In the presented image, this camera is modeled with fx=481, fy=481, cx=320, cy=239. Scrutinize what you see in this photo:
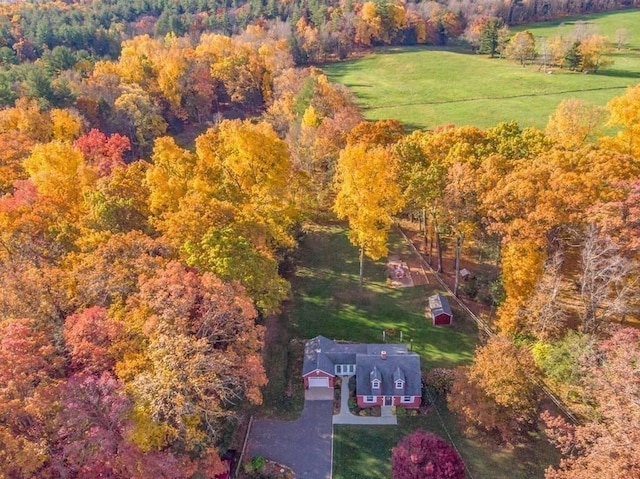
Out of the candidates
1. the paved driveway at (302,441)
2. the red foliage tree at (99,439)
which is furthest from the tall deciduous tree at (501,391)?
the red foliage tree at (99,439)

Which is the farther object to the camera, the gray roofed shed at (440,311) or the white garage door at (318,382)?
the gray roofed shed at (440,311)

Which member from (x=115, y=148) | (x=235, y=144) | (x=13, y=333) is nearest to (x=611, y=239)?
(x=235, y=144)

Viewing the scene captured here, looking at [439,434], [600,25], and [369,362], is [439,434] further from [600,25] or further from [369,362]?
[600,25]

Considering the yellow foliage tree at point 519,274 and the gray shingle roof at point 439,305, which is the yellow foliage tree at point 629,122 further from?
the gray shingle roof at point 439,305

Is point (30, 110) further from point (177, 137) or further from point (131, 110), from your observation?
point (177, 137)

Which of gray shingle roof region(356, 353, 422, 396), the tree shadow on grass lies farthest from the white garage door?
the tree shadow on grass

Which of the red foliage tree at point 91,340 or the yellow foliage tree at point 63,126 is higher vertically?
the yellow foliage tree at point 63,126
